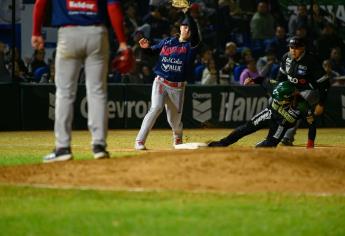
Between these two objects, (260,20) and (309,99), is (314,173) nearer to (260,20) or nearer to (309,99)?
(309,99)

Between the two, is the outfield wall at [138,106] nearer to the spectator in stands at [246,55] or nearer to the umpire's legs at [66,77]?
the spectator in stands at [246,55]

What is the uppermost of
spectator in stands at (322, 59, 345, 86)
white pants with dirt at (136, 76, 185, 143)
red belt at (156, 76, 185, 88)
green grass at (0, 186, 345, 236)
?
green grass at (0, 186, 345, 236)

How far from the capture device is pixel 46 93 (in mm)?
21281

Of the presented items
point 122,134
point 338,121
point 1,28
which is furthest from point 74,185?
point 338,121

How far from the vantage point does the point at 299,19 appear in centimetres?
2389

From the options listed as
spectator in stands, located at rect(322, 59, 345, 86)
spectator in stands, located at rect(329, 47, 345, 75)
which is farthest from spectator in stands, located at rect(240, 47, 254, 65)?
spectator in stands, located at rect(329, 47, 345, 75)

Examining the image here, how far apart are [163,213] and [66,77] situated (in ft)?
10.4

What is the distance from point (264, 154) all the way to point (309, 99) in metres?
5.79

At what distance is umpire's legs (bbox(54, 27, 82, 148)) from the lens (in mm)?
10906

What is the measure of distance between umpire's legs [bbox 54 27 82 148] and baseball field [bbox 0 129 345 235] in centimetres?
52

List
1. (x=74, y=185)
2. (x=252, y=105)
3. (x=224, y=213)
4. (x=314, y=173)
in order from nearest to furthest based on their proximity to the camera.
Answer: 1. (x=224, y=213)
2. (x=74, y=185)
3. (x=314, y=173)
4. (x=252, y=105)

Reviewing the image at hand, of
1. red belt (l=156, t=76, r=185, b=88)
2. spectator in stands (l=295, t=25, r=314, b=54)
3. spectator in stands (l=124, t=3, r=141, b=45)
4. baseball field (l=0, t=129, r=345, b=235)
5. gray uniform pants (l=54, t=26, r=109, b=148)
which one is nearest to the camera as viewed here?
baseball field (l=0, t=129, r=345, b=235)

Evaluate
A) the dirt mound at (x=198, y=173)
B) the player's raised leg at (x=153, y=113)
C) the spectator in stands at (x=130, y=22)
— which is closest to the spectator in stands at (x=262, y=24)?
the spectator in stands at (x=130, y=22)

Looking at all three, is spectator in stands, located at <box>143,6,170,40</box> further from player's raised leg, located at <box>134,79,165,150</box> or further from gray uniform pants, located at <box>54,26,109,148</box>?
gray uniform pants, located at <box>54,26,109,148</box>
